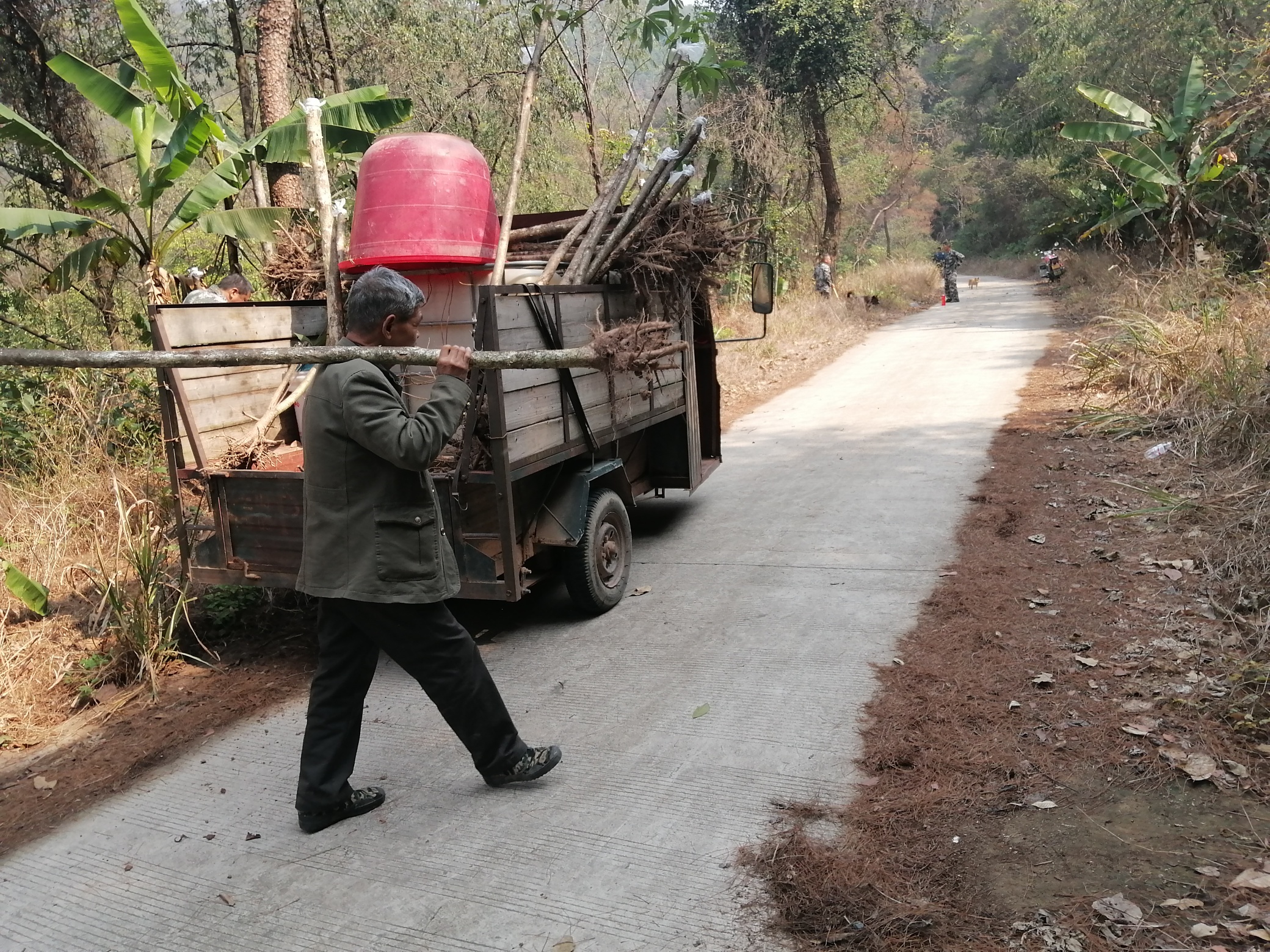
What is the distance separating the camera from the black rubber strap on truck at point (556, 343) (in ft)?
15.9

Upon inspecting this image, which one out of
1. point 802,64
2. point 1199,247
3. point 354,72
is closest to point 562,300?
point 354,72

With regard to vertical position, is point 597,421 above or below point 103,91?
below

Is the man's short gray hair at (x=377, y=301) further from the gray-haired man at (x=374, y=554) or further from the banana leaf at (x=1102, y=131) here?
the banana leaf at (x=1102, y=131)

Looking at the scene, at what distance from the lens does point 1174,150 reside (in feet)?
48.8

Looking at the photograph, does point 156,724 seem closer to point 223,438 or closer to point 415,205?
point 223,438

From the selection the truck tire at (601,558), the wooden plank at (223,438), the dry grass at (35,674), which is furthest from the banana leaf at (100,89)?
the truck tire at (601,558)

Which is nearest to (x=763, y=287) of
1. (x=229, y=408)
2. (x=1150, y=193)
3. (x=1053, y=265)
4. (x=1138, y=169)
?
(x=229, y=408)

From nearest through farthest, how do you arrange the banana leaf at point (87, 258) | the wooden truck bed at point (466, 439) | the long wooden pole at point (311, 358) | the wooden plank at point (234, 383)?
the long wooden pole at point (311, 358)
the wooden truck bed at point (466, 439)
the wooden plank at point (234, 383)
the banana leaf at point (87, 258)

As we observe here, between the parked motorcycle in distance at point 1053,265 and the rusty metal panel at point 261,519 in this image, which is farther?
the parked motorcycle in distance at point 1053,265

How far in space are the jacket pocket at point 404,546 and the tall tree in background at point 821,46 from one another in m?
21.1

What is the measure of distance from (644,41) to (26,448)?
6822 mm

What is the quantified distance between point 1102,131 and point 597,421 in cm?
1253

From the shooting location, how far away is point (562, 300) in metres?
5.18

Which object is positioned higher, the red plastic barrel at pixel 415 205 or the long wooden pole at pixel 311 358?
the red plastic barrel at pixel 415 205
